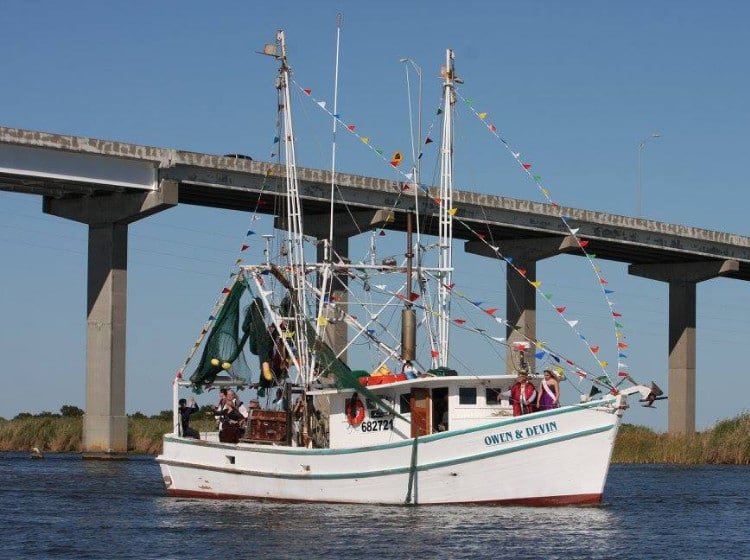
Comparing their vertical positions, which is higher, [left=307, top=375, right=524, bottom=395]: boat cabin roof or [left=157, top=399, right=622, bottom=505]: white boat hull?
[left=307, top=375, right=524, bottom=395]: boat cabin roof

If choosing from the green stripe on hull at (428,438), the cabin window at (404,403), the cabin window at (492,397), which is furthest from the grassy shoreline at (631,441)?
the cabin window at (492,397)

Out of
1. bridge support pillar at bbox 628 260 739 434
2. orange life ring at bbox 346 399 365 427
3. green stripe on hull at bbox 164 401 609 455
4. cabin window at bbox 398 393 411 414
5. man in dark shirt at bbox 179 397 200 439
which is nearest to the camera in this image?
green stripe on hull at bbox 164 401 609 455

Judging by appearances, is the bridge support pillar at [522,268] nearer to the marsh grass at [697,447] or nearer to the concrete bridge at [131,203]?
the concrete bridge at [131,203]

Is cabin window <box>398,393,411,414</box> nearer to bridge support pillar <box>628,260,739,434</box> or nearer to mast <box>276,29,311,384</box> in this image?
mast <box>276,29,311,384</box>

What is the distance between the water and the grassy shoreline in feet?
72.5

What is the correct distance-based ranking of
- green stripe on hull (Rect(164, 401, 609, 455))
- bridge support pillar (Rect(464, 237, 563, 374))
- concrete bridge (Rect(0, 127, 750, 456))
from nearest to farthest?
green stripe on hull (Rect(164, 401, 609, 455)) → concrete bridge (Rect(0, 127, 750, 456)) → bridge support pillar (Rect(464, 237, 563, 374))

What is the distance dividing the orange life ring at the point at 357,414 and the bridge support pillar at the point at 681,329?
6325 cm

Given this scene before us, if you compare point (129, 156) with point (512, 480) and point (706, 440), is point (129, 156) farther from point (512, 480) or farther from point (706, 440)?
point (512, 480)

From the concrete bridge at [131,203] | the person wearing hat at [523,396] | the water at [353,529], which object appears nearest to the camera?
the water at [353,529]

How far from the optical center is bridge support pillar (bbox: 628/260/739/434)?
104 metres

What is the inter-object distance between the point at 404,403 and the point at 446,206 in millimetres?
7247

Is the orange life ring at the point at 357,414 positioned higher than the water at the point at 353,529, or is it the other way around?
the orange life ring at the point at 357,414

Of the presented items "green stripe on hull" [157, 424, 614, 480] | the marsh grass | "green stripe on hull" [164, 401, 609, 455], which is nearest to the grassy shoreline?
the marsh grass

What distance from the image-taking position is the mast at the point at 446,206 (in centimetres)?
4566
